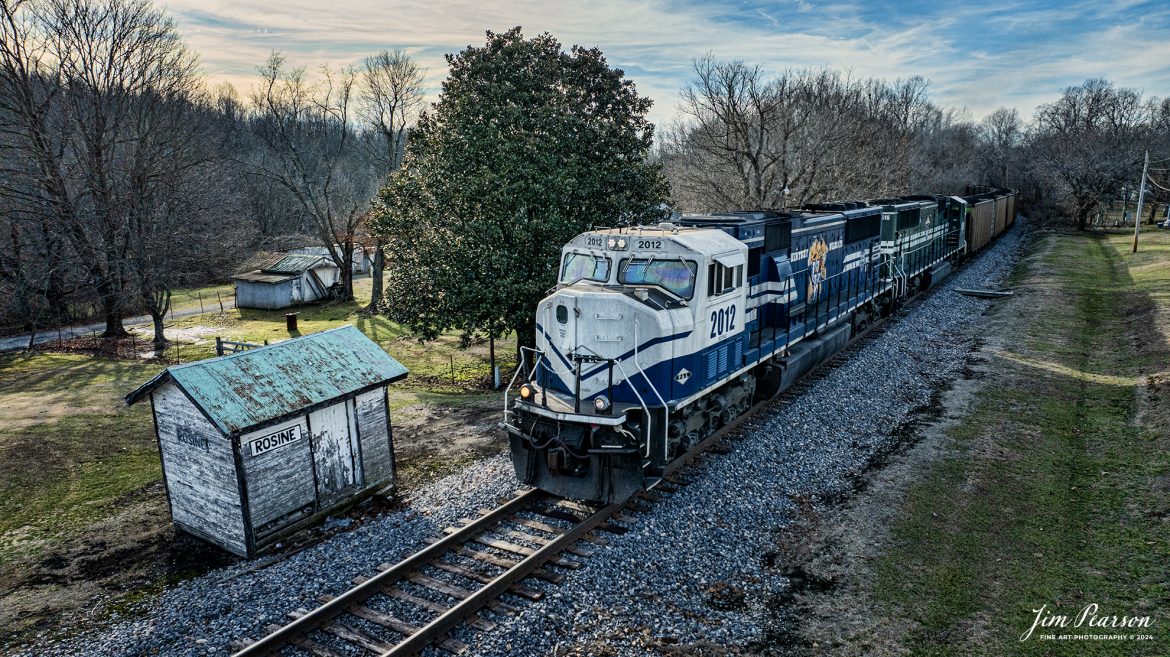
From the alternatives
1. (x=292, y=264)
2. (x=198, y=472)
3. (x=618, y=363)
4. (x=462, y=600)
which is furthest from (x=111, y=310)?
(x=462, y=600)

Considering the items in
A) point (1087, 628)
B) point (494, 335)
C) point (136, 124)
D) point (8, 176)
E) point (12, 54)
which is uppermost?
point (12, 54)

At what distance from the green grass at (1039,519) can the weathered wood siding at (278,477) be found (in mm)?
8188

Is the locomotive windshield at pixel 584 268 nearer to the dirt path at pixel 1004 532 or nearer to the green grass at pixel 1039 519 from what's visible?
the dirt path at pixel 1004 532

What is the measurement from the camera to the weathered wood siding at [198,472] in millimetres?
9297

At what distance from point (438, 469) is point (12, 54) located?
2821cm

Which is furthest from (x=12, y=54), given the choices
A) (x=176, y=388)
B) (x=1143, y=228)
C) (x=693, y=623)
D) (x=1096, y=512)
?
(x=1143, y=228)

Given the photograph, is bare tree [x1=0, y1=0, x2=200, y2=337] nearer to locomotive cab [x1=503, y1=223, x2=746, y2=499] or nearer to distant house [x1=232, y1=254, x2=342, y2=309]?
distant house [x1=232, y1=254, x2=342, y2=309]

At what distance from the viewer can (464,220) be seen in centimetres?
1811

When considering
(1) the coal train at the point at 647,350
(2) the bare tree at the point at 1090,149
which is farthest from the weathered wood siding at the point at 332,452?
(2) the bare tree at the point at 1090,149

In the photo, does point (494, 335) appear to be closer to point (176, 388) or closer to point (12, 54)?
point (176, 388)

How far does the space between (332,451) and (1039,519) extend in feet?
35.4

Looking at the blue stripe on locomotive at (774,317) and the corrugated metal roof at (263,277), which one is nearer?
the blue stripe on locomotive at (774,317)

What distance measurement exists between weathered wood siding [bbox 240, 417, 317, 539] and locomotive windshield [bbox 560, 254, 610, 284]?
4.83 m

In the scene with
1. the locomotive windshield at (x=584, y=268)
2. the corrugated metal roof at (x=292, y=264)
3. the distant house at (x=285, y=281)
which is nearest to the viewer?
the locomotive windshield at (x=584, y=268)
